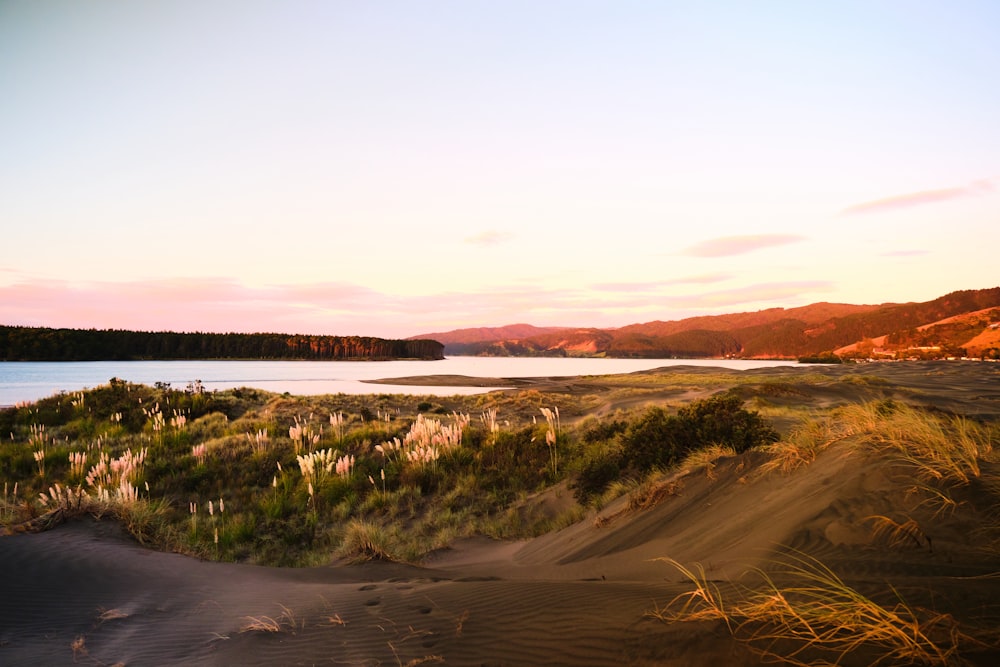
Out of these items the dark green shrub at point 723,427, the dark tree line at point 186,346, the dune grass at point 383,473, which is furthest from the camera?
the dark tree line at point 186,346

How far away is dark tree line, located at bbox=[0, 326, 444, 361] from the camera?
9106 cm

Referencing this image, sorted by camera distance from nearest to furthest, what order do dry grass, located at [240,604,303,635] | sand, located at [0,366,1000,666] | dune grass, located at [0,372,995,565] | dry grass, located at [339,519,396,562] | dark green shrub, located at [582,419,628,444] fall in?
sand, located at [0,366,1000,666]
dry grass, located at [240,604,303,635]
dry grass, located at [339,519,396,562]
dune grass, located at [0,372,995,565]
dark green shrub, located at [582,419,628,444]

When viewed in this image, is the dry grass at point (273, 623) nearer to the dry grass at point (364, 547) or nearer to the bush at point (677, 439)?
the dry grass at point (364, 547)

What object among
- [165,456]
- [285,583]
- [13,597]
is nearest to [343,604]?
[285,583]

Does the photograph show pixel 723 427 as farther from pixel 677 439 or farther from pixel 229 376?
pixel 229 376

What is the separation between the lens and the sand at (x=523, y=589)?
2832 millimetres

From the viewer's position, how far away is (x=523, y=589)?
13.3 ft

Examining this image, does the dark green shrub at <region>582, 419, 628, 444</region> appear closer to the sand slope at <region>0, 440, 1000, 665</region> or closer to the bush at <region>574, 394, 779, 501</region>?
A: the bush at <region>574, 394, 779, 501</region>

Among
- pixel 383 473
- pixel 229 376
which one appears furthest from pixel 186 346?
pixel 383 473

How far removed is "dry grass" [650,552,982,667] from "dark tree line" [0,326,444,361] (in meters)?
120

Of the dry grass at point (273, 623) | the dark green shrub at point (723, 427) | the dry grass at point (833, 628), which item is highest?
the dry grass at point (833, 628)

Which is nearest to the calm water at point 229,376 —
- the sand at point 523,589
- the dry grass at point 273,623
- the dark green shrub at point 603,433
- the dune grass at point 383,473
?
the dune grass at point 383,473

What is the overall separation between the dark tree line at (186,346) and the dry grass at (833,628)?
120 metres

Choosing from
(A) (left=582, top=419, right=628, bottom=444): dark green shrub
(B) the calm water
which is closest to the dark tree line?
(B) the calm water
